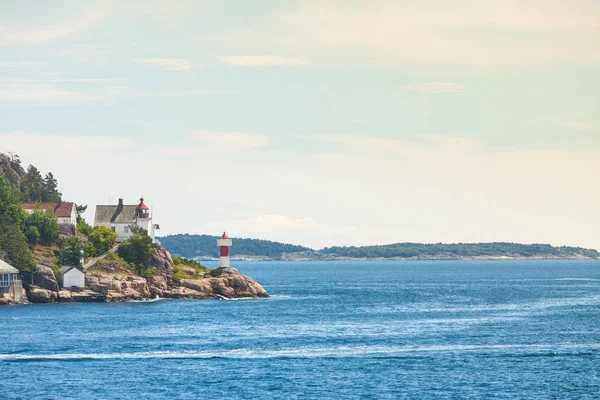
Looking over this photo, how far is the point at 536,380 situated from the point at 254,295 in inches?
3501

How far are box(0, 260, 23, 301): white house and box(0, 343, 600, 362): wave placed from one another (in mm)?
50484

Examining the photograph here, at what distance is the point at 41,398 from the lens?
68562mm

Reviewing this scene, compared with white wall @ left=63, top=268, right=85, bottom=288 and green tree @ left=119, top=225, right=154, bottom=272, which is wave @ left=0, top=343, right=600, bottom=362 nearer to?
white wall @ left=63, top=268, right=85, bottom=288

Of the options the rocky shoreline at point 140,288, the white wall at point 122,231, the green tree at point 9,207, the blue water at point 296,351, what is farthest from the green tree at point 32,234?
the blue water at point 296,351

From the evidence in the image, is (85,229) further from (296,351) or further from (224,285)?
(296,351)

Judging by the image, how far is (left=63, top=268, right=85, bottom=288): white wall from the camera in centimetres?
14338

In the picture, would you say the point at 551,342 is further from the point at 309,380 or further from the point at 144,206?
the point at 144,206

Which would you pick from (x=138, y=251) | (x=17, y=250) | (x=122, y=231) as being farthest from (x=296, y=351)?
(x=122, y=231)

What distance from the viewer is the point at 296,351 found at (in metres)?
90.6

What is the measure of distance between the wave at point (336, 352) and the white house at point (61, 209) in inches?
3222

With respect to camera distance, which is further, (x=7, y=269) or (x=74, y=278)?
(x=74, y=278)

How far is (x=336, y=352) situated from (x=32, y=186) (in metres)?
122

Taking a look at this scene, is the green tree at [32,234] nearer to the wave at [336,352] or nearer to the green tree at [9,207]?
the green tree at [9,207]

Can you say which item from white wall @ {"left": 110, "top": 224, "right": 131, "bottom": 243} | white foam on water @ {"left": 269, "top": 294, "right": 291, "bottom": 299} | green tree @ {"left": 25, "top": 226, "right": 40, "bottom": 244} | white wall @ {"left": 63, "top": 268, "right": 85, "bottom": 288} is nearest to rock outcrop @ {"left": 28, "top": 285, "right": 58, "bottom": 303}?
white wall @ {"left": 63, "top": 268, "right": 85, "bottom": 288}
